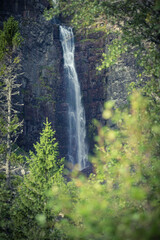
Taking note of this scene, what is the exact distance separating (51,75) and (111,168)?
34948mm

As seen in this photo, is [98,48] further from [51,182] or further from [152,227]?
[152,227]

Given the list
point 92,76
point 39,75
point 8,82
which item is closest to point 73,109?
point 92,76

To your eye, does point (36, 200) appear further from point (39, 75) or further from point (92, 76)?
point (92, 76)

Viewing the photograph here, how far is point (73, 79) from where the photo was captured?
39.7 meters

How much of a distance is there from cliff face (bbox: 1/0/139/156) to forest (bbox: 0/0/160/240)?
63.4 ft

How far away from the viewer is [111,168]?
442cm

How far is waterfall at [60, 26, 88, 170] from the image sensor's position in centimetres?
3738

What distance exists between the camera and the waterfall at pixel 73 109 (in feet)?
123

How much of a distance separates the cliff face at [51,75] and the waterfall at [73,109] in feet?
3.02

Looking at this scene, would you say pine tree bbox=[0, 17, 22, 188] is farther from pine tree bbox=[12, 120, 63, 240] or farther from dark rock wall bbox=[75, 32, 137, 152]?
dark rock wall bbox=[75, 32, 137, 152]

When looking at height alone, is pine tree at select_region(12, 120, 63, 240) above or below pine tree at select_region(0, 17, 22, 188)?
below

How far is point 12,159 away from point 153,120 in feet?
28.9

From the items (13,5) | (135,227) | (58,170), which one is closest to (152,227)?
(135,227)

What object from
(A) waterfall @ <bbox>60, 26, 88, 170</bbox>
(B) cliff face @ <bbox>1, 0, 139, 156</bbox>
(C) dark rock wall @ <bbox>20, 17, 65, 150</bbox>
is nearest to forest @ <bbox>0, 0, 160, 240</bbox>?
(C) dark rock wall @ <bbox>20, 17, 65, 150</bbox>
